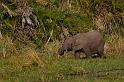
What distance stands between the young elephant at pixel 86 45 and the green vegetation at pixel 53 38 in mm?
361

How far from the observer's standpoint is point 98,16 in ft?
83.6

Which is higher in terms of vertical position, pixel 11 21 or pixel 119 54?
pixel 11 21

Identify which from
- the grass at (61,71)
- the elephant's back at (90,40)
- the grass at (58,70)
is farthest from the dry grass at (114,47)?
the grass at (61,71)

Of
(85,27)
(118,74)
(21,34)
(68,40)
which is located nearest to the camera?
(118,74)

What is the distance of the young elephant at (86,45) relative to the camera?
64.3 feet

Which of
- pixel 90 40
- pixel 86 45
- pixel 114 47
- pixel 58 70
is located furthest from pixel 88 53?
pixel 58 70

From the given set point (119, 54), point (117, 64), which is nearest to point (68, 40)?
point (119, 54)

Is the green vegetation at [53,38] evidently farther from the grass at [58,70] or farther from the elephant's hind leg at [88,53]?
the elephant's hind leg at [88,53]

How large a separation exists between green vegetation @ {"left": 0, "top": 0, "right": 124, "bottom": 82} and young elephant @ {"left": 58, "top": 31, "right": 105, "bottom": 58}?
361 millimetres

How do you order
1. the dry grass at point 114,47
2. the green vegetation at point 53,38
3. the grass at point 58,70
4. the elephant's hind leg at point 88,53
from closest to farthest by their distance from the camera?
the grass at point 58,70
the green vegetation at point 53,38
the elephant's hind leg at point 88,53
the dry grass at point 114,47

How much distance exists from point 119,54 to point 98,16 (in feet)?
18.0

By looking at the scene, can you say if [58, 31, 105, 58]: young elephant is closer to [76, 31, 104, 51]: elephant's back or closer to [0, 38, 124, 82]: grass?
[76, 31, 104, 51]: elephant's back

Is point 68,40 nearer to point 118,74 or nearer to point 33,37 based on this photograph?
point 33,37

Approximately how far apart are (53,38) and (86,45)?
3467 mm
